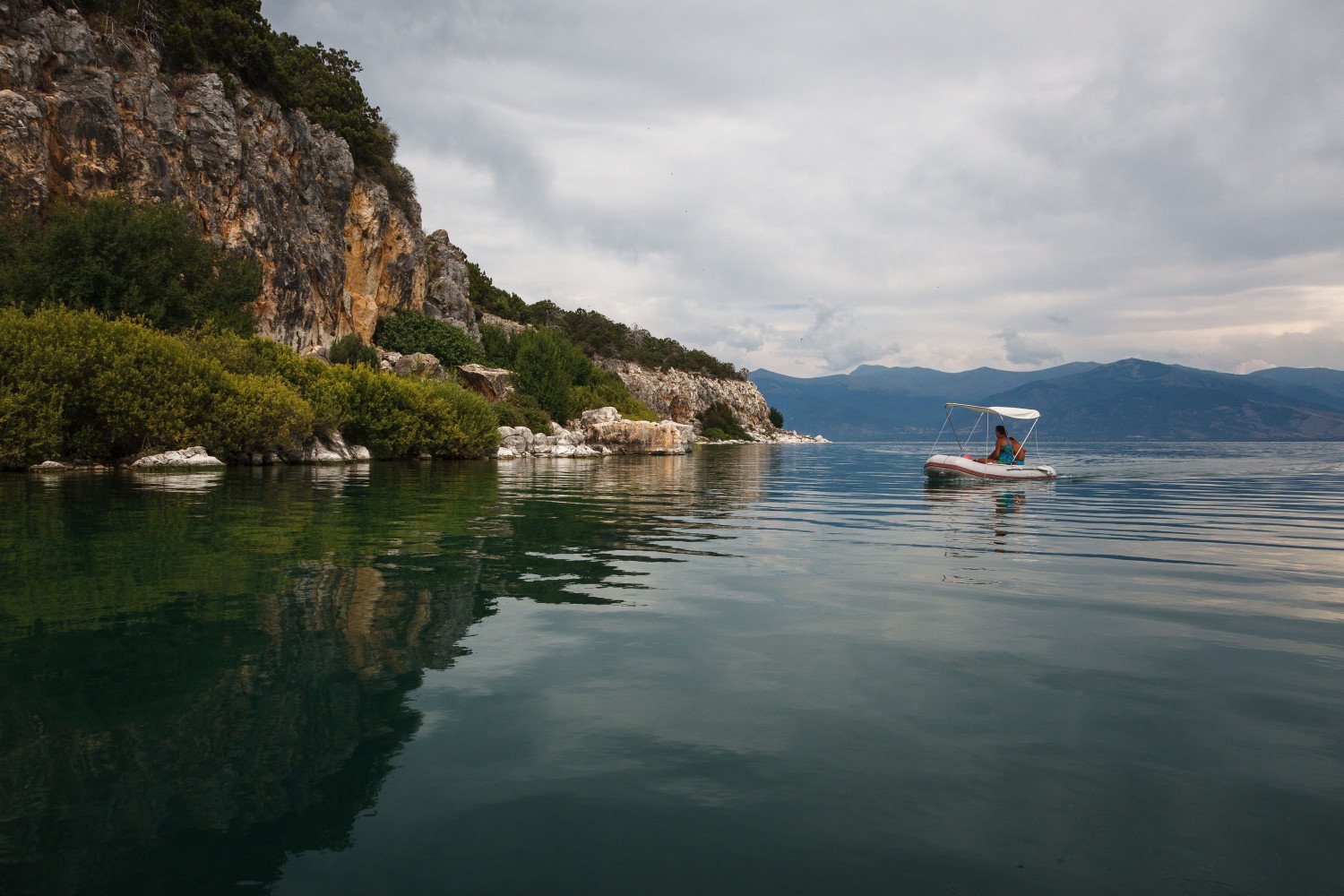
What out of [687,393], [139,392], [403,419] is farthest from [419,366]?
[687,393]

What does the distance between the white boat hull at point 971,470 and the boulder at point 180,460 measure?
29855 mm

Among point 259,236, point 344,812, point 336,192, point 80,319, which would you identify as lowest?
point 344,812

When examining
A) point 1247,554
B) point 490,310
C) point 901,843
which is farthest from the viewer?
point 490,310

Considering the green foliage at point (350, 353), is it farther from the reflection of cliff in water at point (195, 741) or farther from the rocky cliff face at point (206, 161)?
the reflection of cliff in water at point (195, 741)

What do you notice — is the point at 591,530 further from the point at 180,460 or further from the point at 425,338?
the point at 425,338

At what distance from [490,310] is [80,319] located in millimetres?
84144

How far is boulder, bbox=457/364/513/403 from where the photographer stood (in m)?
73.5

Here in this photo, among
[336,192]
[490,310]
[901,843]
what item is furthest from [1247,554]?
[490,310]

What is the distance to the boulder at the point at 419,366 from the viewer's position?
219 feet

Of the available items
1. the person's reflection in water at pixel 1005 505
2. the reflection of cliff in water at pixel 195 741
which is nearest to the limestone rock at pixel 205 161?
the reflection of cliff in water at pixel 195 741

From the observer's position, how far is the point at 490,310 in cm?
11294

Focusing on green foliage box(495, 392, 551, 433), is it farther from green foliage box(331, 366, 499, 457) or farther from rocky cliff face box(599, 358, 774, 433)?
rocky cliff face box(599, 358, 774, 433)

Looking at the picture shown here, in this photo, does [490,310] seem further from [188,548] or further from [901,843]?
[901,843]

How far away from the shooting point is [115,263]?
1574 inches
